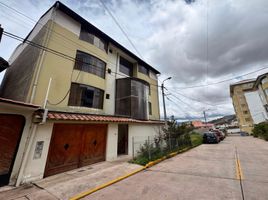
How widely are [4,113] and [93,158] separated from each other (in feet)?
17.6

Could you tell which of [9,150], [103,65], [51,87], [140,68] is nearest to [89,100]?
[51,87]

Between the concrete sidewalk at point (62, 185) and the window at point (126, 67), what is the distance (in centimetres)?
1206

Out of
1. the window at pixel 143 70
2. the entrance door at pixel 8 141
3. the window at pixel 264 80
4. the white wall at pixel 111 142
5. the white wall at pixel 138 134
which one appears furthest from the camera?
the window at pixel 264 80

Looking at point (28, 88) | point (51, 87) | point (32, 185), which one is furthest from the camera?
point (51, 87)

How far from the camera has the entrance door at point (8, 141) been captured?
17.6ft

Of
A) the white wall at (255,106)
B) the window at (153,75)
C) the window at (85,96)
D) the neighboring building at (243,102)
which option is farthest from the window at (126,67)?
the neighboring building at (243,102)

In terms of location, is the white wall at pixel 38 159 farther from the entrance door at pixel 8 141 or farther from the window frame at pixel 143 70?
the window frame at pixel 143 70

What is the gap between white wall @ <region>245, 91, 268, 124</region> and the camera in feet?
136

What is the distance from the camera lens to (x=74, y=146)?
758 centimetres

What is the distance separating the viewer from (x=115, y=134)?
1009 centimetres

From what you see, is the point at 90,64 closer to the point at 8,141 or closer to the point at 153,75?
the point at 8,141

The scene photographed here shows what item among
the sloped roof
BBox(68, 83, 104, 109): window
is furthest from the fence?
the sloped roof

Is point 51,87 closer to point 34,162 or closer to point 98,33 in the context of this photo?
point 34,162

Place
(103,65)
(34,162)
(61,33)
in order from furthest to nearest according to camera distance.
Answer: (103,65) → (61,33) → (34,162)
